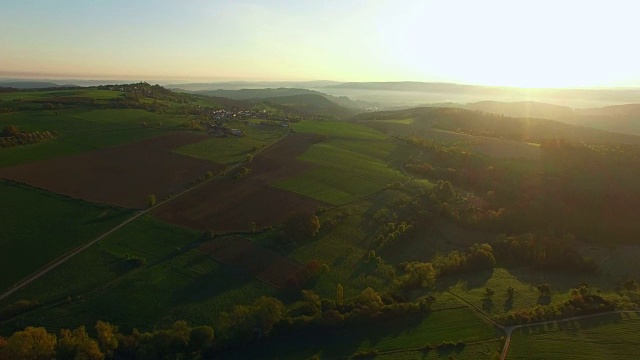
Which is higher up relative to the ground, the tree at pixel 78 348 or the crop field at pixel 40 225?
the crop field at pixel 40 225

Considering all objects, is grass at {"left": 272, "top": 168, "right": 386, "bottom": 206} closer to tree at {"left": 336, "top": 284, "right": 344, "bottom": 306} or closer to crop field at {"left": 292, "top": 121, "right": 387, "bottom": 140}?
tree at {"left": 336, "top": 284, "right": 344, "bottom": 306}

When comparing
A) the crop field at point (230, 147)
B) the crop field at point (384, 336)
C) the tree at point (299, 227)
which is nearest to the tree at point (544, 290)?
the crop field at point (384, 336)

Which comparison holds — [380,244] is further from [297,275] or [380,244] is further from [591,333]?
[591,333]

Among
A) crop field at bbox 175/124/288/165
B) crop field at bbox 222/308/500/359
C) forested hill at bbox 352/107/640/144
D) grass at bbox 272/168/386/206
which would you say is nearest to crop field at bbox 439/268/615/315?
crop field at bbox 222/308/500/359

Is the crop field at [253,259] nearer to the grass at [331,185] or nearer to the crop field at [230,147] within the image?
the grass at [331,185]

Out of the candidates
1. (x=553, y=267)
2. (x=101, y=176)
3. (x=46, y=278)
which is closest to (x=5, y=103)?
(x=101, y=176)

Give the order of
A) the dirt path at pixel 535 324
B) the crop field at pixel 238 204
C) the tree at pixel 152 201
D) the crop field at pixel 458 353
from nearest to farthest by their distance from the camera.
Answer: the crop field at pixel 458 353 → the dirt path at pixel 535 324 → the crop field at pixel 238 204 → the tree at pixel 152 201
